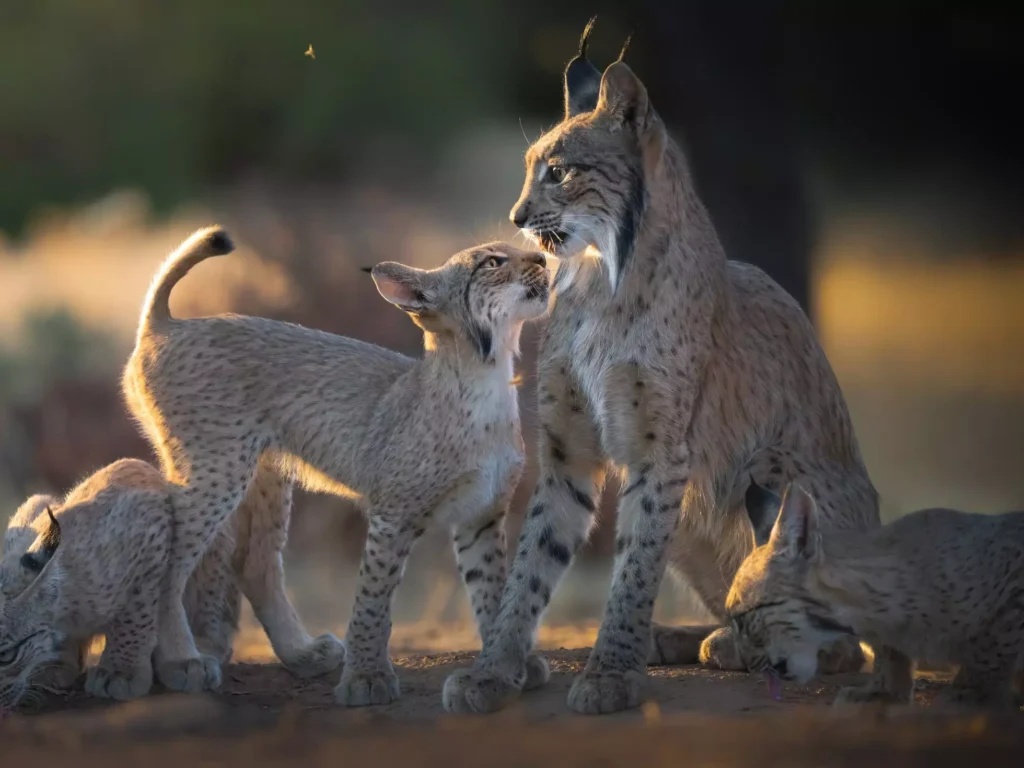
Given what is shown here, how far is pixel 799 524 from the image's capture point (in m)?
5.75

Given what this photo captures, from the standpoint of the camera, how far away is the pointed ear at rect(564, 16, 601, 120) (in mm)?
6824

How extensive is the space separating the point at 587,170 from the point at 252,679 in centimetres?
260

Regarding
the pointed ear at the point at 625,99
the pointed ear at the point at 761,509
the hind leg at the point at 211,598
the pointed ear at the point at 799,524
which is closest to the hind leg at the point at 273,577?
the hind leg at the point at 211,598

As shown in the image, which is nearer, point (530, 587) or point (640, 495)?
point (640, 495)

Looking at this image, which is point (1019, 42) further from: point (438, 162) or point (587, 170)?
point (587, 170)

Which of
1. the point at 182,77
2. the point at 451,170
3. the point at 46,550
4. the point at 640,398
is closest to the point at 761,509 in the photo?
the point at 640,398

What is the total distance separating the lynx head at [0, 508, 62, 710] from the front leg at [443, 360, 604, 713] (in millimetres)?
1612

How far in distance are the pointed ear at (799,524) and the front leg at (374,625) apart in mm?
1558

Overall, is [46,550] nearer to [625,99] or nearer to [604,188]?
[604,188]

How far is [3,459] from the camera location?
13.1m

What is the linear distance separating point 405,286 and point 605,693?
1863mm

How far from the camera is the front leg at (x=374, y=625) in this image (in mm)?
6199

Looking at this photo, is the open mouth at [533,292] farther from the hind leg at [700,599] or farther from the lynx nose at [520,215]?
the hind leg at [700,599]

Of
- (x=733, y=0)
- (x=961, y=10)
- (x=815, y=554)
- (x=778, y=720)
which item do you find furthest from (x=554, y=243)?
(x=961, y=10)
